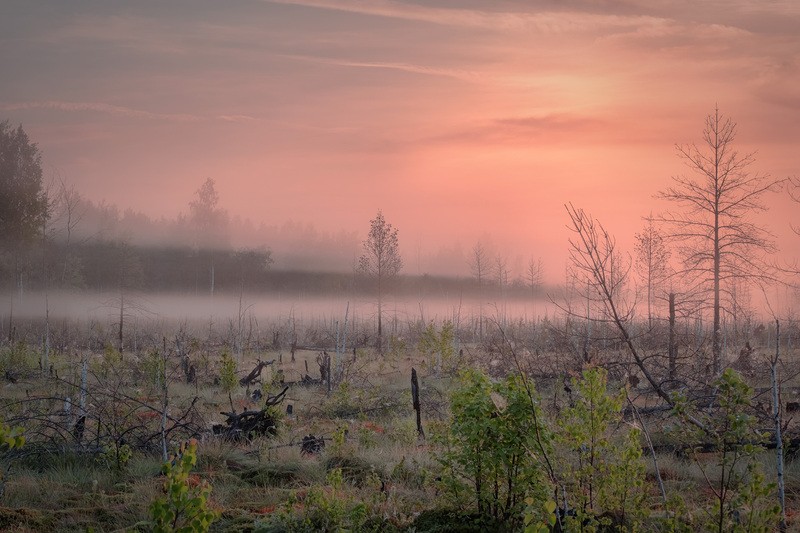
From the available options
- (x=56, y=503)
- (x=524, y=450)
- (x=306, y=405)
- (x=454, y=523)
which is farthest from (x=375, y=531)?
(x=306, y=405)

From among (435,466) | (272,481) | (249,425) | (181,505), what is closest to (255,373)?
(249,425)

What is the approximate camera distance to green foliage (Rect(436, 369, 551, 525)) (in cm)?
550

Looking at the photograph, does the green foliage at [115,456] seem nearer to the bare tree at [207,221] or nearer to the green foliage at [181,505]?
the green foliage at [181,505]

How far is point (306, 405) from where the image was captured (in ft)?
50.3

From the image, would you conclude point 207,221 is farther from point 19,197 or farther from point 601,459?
point 601,459

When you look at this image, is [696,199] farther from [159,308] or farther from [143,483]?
[159,308]

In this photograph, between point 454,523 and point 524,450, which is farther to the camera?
point 454,523

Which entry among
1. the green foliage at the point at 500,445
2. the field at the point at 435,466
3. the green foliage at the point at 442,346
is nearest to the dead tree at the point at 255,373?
the field at the point at 435,466

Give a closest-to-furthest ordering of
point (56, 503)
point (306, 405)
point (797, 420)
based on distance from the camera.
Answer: point (56, 503), point (797, 420), point (306, 405)

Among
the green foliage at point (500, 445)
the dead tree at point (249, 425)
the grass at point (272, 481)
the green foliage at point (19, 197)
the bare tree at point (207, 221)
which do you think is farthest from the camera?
the bare tree at point (207, 221)

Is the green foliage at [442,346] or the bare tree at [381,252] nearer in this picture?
the green foliage at [442,346]

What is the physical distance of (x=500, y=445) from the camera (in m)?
5.59

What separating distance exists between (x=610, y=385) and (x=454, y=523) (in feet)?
44.9

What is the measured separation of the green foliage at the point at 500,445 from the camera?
5.50 meters
